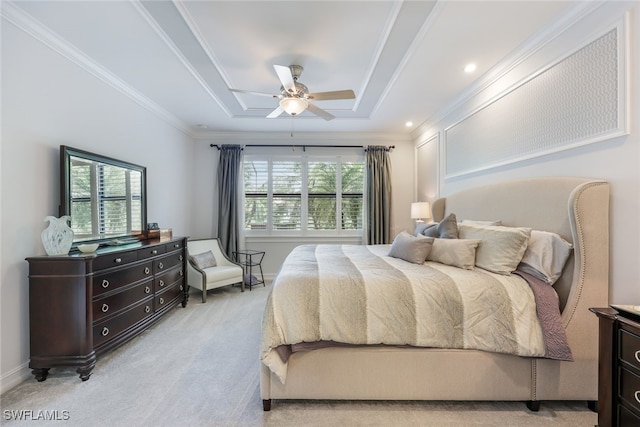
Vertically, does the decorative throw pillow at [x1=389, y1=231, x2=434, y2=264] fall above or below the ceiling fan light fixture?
below

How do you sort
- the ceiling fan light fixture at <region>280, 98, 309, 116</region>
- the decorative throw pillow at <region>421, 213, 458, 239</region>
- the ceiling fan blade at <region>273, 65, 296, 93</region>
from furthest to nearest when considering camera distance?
1. the ceiling fan light fixture at <region>280, 98, 309, 116</region>
2. the decorative throw pillow at <region>421, 213, 458, 239</region>
3. the ceiling fan blade at <region>273, 65, 296, 93</region>

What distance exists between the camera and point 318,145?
5199 mm

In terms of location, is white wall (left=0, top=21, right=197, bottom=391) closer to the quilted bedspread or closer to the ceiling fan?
the ceiling fan

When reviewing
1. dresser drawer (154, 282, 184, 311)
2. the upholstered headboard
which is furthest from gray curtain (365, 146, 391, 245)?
dresser drawer (154, 282, 184, 311)

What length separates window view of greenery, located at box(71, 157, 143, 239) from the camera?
2.50 meters

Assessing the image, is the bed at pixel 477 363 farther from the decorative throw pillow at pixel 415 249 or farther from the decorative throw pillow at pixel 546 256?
the decorative throw pillow at pixel 415 249

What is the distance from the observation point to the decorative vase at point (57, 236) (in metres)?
2.13

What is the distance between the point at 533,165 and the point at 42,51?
4245mm

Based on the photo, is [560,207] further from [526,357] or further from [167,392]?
[167,392]

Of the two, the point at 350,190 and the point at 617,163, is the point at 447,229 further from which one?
the point at 350,190

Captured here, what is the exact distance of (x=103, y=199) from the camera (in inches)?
112

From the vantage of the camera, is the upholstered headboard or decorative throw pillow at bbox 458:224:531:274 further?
decorative throw pillow at bbox 458:224:531:274

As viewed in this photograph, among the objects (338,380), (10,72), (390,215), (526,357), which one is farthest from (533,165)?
(10,72)

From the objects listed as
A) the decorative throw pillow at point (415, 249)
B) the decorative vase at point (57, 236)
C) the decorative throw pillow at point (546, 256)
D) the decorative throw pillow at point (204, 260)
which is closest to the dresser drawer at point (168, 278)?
the decorative throw pillow at point (204, 260)
